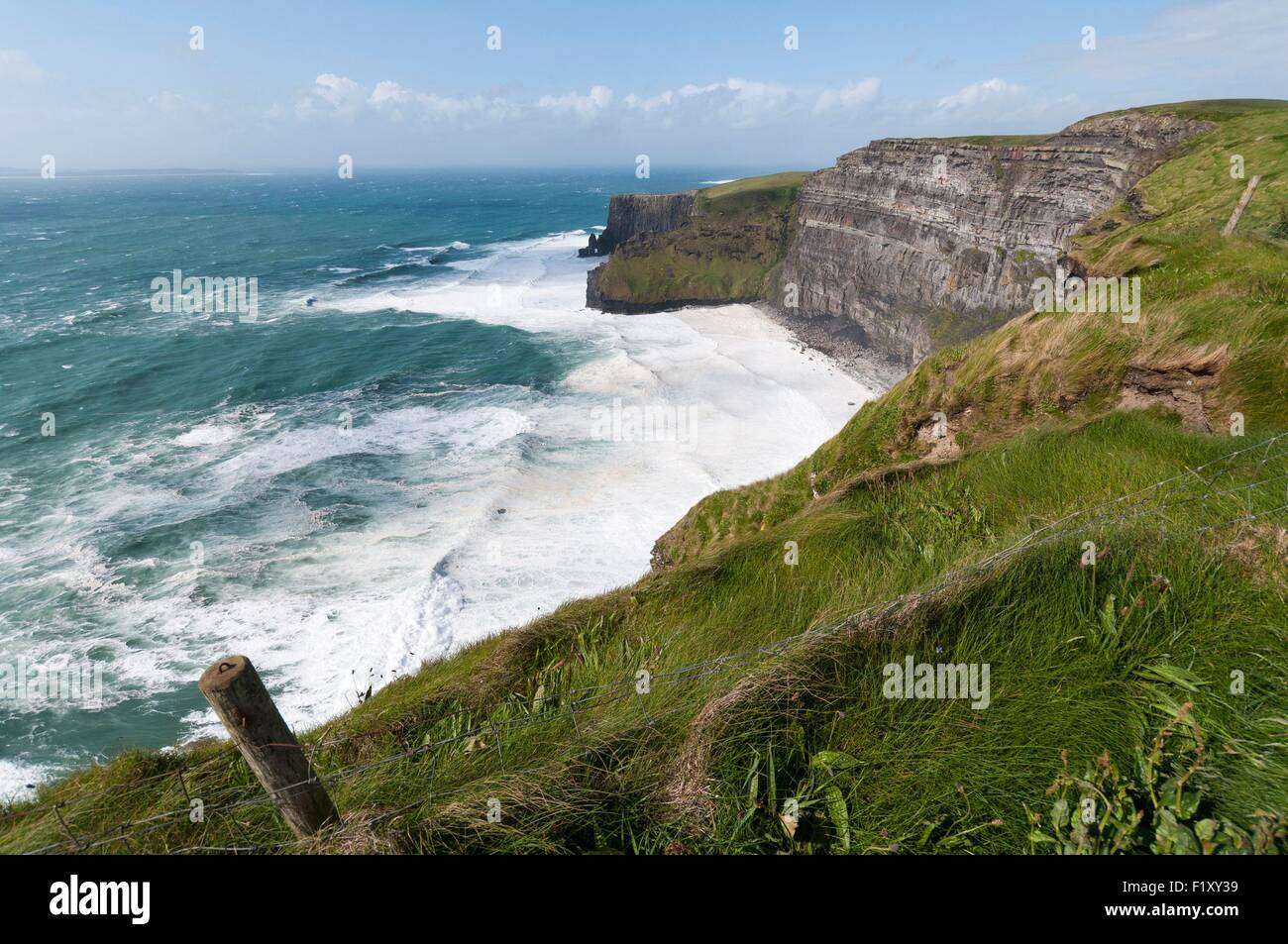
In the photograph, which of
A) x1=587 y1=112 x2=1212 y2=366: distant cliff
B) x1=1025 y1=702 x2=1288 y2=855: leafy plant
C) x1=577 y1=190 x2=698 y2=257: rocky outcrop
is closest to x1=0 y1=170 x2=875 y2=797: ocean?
x1=587 y1=112 x2=1212 y2=366: distant cliff

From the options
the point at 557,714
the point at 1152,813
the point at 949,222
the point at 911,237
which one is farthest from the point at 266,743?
the point at 911,237

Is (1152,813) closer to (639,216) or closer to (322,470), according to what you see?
(322,470)

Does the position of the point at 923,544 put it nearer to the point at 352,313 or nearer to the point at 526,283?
the point at 352,313

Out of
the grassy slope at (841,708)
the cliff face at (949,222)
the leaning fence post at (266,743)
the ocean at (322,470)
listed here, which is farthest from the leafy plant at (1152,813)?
the cliff face at (949,222)

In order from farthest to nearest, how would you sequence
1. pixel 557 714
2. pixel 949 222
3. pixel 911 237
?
pixel 911 237 → pixel 949 222 → pixel 557 714

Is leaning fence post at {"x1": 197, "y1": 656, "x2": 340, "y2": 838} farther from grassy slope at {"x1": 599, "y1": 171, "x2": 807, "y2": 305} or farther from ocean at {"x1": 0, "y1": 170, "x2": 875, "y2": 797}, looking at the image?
grassy slope at {"x1": 599, "y1": 171, "x2": 807, "y2": 305}
